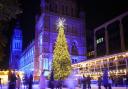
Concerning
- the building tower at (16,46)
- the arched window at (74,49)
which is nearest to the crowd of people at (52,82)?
the arched window at (74,49)

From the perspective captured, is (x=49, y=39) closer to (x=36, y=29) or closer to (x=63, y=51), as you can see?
(x=36, y=29)

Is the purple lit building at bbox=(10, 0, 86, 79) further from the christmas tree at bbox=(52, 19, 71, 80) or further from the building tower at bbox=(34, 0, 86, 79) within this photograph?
the christmas tree at bbox=(52, 19, 71, 80)

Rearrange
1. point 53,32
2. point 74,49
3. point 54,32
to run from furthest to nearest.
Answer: point 74,49, point 54,32, point 53,32

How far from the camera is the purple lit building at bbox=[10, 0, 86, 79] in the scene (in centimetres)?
7319

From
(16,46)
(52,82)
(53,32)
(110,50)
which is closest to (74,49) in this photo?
(53,32)

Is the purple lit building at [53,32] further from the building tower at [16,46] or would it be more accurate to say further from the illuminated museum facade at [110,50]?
the building tower at [16,46]

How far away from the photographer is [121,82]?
33844 millimetres

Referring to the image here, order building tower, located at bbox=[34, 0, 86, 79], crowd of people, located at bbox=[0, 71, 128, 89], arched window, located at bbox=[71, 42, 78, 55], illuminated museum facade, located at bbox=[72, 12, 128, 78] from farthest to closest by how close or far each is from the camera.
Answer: arched window, located at bbox=[71, 42, 78, 55]
building tower, located at bbox=[34, 0, 86, 79]
illuminated museum facade, located at bbox=[72, 12, 128, 78]
crowd of people, located at bbox=[0, 71, 128, 89]

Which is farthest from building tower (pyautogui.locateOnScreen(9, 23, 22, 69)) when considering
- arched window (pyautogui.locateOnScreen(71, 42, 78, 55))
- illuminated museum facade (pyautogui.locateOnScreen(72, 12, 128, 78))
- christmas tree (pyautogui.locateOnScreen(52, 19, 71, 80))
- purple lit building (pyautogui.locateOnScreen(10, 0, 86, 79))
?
christmas tree (pyautogui.locateOnScreen(52, 19, 71, 80))

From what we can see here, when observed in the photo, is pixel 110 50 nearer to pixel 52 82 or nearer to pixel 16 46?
pixel 52 82

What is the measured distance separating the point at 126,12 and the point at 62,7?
77.6 feet

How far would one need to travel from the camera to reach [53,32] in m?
75.4

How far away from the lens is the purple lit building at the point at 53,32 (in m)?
73.2

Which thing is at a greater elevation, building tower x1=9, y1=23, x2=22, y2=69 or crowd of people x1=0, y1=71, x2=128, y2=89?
building tower x1=9, y1=23, x2=22, y2=69
